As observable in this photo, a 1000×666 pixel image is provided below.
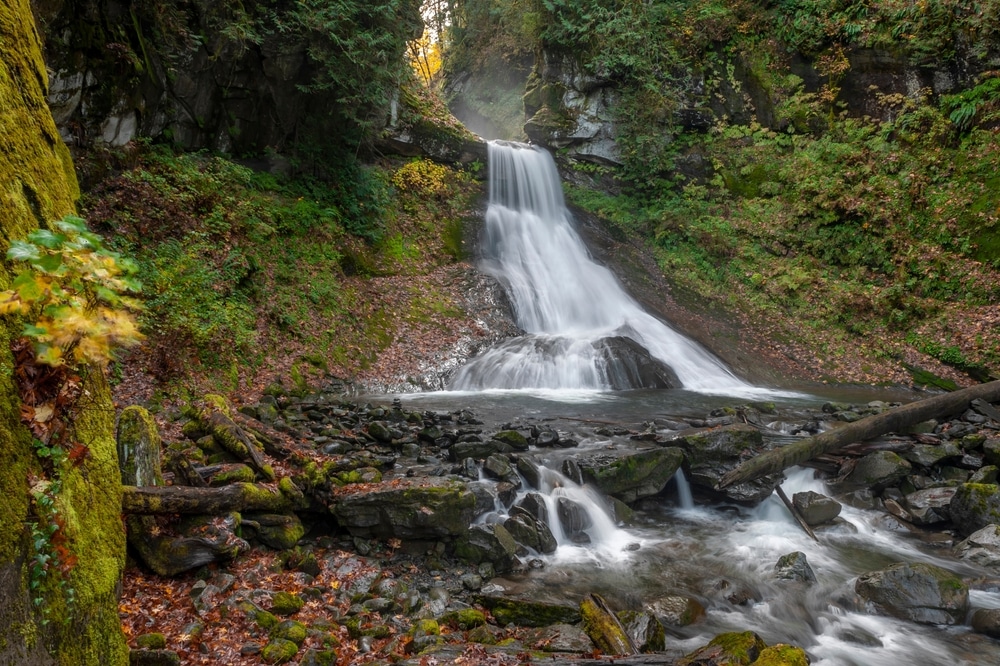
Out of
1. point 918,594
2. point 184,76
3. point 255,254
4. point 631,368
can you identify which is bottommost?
point 918,594

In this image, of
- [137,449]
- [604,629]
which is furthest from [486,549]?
[137,449]

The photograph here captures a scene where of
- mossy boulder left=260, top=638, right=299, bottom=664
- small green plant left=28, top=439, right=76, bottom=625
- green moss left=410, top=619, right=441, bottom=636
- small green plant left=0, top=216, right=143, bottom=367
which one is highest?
small green plant left=0, top=216, right=143, bottom=367

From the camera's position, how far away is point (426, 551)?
5.11 m

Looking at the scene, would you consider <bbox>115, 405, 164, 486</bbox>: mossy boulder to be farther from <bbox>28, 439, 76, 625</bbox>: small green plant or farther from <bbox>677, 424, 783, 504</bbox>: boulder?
<bbox>677, 424, 783, 504</bbox>: boulder

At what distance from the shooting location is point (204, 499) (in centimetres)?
414

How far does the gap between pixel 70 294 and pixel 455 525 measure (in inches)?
Answer: 156

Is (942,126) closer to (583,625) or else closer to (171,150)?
(583,625)

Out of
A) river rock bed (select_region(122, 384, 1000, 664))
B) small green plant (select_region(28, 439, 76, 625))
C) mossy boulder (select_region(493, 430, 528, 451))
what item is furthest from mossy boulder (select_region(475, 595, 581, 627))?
mossy boulder (select_region(493, 430, 528, 451))

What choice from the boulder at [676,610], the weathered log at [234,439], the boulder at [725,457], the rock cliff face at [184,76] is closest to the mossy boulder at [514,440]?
the boulder at [725,457]

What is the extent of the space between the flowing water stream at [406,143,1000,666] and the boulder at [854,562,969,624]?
97 millimetres

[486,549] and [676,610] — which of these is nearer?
[676,610]

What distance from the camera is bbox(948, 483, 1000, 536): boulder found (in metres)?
6.15

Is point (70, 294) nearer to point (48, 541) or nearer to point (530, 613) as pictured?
point (48, 541)

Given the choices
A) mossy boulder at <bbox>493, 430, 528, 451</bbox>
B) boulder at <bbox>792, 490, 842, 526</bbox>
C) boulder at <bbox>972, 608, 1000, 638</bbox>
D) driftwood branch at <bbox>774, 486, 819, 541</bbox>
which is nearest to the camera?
boulder at <bbox>972, 608, 1000, 638</bbox>
